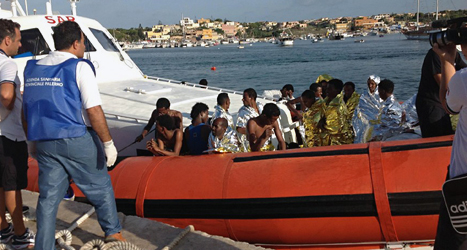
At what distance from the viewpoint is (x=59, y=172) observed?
9.93 ft

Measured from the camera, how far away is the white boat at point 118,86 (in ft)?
22.0

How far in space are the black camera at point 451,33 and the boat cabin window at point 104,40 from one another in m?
7.45

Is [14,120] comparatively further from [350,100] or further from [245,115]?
[350,100]

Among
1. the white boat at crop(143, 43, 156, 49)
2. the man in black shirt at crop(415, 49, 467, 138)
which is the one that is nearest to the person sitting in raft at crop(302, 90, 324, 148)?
the man in black shirt at crop(415, 49, 467, 138)

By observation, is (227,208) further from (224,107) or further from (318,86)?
(318,86)

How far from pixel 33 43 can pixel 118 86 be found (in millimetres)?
1611

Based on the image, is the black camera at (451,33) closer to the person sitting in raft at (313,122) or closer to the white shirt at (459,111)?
the white shirt at (459,111)

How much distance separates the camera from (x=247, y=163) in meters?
4.24

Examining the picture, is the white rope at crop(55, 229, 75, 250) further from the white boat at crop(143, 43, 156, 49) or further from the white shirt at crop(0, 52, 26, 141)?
the white boat at crop(143, 43, 156, 49)

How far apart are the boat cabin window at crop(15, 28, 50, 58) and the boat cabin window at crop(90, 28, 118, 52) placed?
4.23 ft

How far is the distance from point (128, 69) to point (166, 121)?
15.0 ft

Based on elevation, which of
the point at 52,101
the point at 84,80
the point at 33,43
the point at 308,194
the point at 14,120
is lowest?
the point at 308,194

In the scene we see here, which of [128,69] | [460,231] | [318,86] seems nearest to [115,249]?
[460,231]

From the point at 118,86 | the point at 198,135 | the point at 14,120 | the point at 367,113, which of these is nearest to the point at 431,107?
the point at 367,113
